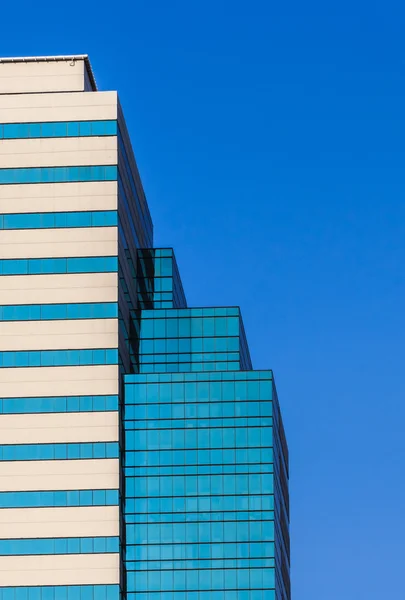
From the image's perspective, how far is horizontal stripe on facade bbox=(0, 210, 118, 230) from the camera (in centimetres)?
15562

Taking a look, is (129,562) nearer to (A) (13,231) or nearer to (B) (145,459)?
(B) (145,459)

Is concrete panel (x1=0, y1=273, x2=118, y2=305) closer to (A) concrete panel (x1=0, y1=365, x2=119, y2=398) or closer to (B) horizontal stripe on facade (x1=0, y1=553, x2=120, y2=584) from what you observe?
(A) concrete panel (x1=0, y1=365, x2=119, y2=398)

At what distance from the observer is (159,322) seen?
163m

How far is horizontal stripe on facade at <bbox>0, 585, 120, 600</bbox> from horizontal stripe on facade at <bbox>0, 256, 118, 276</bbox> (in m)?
28.2

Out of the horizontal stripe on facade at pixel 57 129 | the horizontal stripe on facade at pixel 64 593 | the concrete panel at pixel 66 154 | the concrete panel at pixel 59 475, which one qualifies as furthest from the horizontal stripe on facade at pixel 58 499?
the horizontal stripe on facade at pixel 57 129

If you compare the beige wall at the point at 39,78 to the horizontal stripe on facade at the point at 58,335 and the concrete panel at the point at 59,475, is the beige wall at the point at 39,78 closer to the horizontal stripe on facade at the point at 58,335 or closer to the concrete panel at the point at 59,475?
the horizontal stripe on facade at the point at 58,335

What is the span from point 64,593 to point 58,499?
8.16 metres

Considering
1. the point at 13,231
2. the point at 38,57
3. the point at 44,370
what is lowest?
the point at 44,370

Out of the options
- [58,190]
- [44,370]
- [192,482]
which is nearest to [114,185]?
[58,190]

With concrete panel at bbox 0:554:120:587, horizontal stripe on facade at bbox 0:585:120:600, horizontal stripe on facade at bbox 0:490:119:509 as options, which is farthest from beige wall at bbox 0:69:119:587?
horizontal stripe on facade at bbox 0:585:120:600

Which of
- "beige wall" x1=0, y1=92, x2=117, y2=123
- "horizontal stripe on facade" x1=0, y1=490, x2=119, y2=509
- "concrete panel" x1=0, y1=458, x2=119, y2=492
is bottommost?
"horizontal stripe on facade" x1=0, y1=490, x2=119, y2=509

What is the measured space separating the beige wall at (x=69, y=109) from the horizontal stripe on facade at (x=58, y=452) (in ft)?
99.2

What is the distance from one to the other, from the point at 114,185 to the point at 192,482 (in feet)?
91.5

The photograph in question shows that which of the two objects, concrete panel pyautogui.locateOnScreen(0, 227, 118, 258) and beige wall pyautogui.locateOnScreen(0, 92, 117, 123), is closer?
concrete panel pyautogui.locateOnScreen(0, 227, 118, 258)
